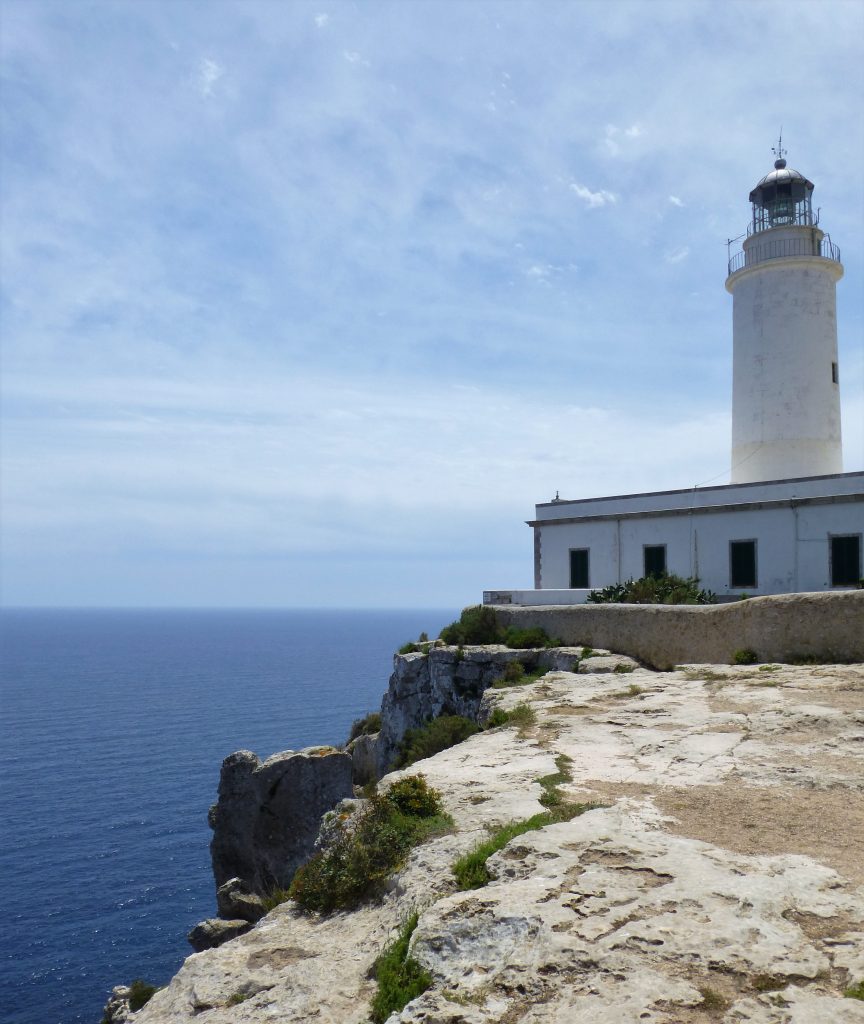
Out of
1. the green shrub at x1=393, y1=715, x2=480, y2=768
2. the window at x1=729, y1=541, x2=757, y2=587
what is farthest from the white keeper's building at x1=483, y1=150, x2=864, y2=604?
the green shrub at x1=393, y1=715, x2=480, y2=768

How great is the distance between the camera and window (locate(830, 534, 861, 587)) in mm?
24062

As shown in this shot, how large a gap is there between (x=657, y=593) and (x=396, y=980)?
2082 cm

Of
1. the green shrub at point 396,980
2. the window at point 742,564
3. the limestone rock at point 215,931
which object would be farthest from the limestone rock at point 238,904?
the green shrub at point 396,980

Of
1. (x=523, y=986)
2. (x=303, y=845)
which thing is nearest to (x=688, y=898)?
(x=523, y=986)

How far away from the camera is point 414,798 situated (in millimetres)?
9141

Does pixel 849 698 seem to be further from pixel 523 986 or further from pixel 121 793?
pixel 121 793

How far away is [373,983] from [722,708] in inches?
364

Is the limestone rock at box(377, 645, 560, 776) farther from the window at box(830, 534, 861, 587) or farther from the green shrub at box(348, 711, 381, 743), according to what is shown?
the window at box(830, 534, 861, 587)

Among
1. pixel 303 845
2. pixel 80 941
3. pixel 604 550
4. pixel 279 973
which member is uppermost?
pixel 604 550

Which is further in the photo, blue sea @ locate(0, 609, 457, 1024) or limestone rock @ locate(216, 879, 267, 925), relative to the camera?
blue sea @ locate(0, 609, 457, 1024)

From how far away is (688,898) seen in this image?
6191 mm

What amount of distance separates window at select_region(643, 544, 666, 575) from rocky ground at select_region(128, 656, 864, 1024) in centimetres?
1791

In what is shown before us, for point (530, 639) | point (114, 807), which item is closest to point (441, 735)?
point (530, 639)

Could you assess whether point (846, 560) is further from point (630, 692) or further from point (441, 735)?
point (441, 735)
